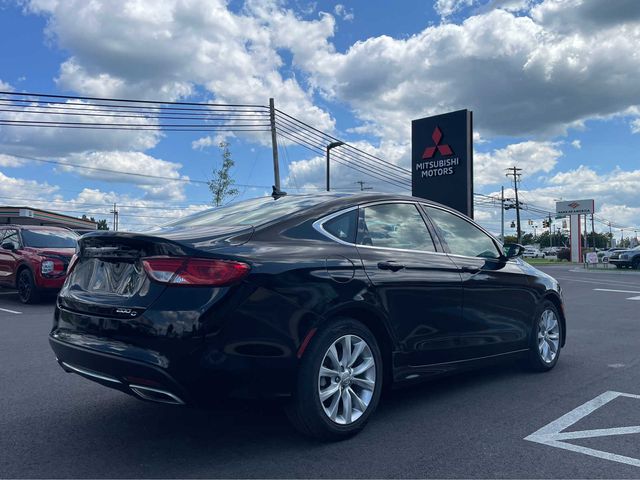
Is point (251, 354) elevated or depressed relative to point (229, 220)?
depressed

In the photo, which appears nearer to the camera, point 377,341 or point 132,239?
point 132,239

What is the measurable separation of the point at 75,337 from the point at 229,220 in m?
1.24

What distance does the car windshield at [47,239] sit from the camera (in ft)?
40.0

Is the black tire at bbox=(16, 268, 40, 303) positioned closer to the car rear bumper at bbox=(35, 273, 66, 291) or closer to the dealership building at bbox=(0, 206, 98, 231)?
the car rear bumper at bbox=(35, 273, 66, 291)

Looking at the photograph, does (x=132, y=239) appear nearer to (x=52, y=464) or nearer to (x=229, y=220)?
(x=229, y=220)

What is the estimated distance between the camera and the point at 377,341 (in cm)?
405

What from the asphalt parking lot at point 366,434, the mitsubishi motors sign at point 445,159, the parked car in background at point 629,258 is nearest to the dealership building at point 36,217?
the mitsubishi motors sign at point 445,159

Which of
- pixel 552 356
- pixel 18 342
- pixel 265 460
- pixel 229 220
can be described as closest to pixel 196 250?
pixel 229 220

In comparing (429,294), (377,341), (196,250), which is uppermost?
(196,250)

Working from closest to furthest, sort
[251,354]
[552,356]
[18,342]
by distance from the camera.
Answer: [251,354] < [552,356] < [18,342]

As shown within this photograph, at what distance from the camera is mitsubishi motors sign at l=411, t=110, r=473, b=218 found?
21.4 m

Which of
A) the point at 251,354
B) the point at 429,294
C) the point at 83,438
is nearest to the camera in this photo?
the point at 251,354

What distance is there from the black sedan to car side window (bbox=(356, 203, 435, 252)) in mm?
11

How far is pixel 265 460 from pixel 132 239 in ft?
4.94
